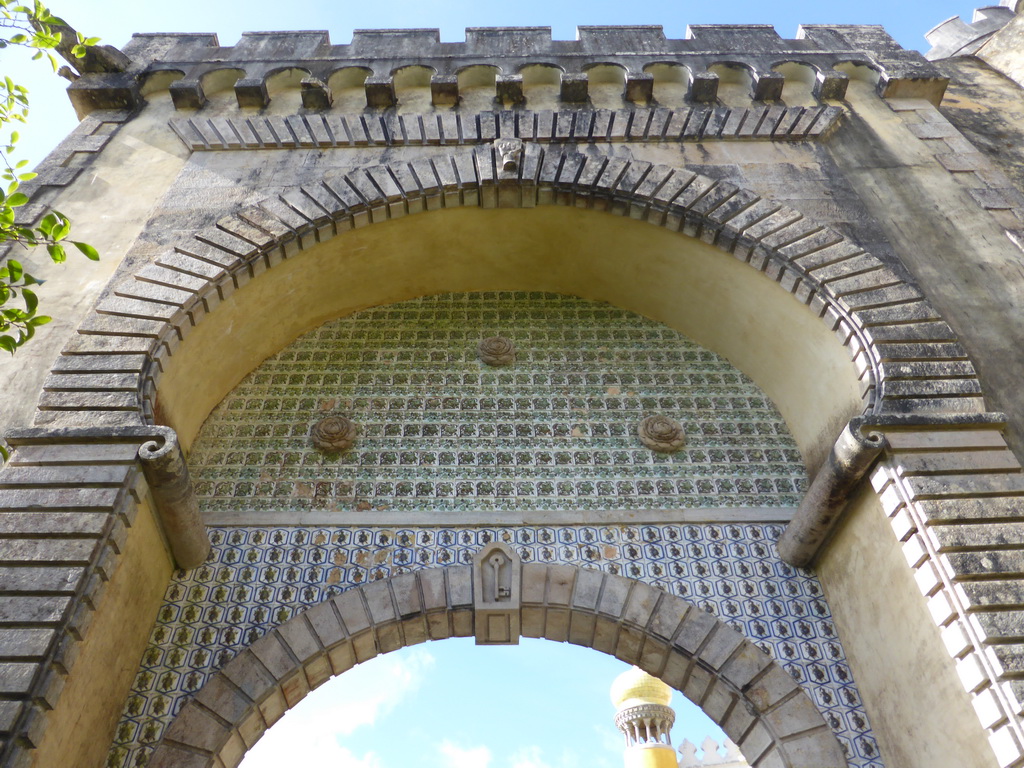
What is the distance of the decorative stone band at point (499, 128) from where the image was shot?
6.55 metres

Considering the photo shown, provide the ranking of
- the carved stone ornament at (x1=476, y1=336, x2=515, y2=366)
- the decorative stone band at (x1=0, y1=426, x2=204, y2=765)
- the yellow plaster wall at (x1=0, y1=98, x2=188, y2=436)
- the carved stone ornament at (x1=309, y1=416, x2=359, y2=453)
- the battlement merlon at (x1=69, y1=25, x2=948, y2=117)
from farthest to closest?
the battlement merlon at (x1=69, y1=25, x2=948, y2=117) < the carved stone ornament at (x1=476, y1=336, x2=515, y2=366) < the carved stone ornament at (x1=309, y1=416, x2=359, y2=453) < the yellow plaster wall at (x1=0, y1=98, x2=188, y2=436) < the decorative stone band at (x1=0, y1=426, x2=204, y2=765)

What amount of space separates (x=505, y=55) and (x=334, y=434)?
3.97 meters

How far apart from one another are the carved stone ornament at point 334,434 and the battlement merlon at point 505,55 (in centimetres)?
310

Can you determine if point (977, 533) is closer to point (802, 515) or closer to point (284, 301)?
point (802, 515)

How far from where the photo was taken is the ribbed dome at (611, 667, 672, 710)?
41.5 ft

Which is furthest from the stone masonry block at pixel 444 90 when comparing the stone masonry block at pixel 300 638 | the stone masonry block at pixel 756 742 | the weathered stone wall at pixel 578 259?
the stone masonry block at pixel 756 742

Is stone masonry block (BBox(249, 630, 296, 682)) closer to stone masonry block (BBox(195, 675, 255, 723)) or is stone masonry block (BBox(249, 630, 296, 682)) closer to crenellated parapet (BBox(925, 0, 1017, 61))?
stone masonry block (BBox(195, 675, 255, 723))

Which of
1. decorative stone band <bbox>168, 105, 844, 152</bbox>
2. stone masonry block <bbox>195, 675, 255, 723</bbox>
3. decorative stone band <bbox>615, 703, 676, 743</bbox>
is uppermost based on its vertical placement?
decorative stone band <bbox>168, 105, 844, 152</bbox>

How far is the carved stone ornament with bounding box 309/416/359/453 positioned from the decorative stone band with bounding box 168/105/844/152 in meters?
2.33

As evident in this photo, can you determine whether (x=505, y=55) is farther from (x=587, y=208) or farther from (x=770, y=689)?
(x=770, y=689)

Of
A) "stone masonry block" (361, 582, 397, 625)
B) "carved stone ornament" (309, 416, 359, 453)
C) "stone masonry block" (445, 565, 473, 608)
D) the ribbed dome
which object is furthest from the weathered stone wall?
the ribbed dome

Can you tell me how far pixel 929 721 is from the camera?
4016 mm

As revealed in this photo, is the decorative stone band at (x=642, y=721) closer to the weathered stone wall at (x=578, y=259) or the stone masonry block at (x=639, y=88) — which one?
the weathered stone wall at (x=578, y=259)

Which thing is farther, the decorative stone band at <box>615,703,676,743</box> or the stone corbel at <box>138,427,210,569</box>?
the decorative stone band at <box>615,703,676,743</box>
